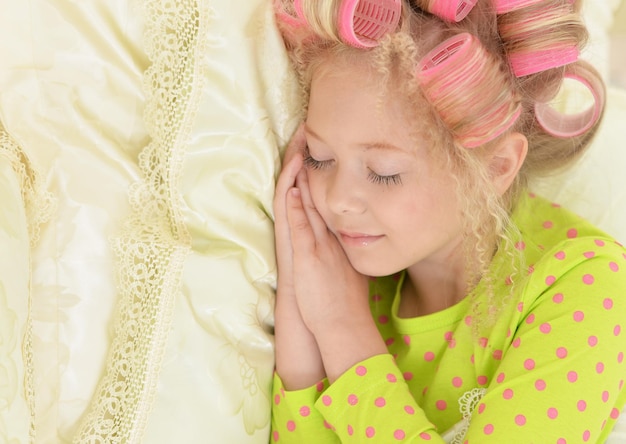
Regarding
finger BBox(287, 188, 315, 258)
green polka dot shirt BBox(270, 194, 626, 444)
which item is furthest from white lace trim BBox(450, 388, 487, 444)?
finger BBox(287, 188, 315, 258)

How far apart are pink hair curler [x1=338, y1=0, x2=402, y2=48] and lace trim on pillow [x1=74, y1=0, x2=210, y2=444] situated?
0.20 m

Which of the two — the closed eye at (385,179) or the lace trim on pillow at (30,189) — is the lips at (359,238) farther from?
the lace trim on pillow at (30,189)

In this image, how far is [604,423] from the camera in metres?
1.14

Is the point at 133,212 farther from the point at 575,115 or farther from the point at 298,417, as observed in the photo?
the point at 575,115

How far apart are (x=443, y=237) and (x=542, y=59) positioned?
1.03 ft

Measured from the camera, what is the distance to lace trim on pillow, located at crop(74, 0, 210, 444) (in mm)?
1023

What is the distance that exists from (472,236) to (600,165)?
1.39 ft

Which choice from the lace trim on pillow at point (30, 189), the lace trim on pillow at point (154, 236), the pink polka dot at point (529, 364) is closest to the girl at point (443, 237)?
the pink polka dot at point (529, 364)

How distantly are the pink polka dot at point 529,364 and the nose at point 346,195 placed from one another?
0.32 meters

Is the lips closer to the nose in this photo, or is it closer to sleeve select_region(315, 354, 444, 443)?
the nose

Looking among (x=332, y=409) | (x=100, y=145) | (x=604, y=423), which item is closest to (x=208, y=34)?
(x=100, y=145)

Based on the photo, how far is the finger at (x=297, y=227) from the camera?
123 cm

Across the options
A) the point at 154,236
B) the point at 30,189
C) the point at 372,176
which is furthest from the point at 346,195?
the point at 30,189

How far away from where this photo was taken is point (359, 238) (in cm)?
123
